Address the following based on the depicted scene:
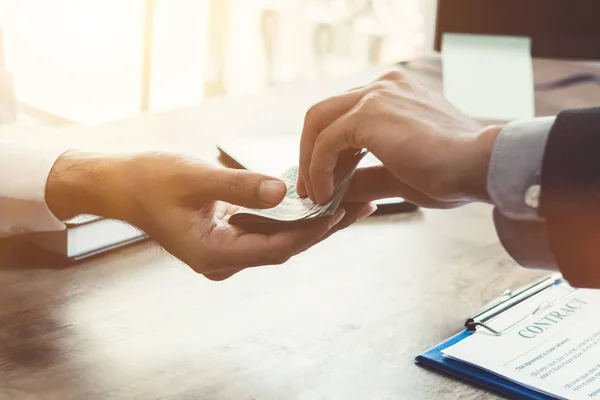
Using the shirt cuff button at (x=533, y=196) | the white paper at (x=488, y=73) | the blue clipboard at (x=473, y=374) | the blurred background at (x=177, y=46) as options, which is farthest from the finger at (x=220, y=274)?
the blurred background at (x=177, y=46)

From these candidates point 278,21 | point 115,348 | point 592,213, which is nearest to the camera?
point 592,213

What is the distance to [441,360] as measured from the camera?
0.80 meters

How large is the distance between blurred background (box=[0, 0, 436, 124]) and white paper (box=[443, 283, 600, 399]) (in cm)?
205

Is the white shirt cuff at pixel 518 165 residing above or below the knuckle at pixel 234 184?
above

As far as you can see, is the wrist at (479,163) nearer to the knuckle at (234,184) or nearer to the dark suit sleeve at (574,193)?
the dark suit sleeve at (574,193)

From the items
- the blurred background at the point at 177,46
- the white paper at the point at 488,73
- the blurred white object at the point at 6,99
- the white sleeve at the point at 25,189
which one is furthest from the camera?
the blurred background at the point at 177,46

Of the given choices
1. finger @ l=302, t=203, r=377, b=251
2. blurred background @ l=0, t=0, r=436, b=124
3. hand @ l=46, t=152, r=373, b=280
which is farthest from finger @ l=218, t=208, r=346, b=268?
blurred background @ l=0, t=0, r=436, b=124

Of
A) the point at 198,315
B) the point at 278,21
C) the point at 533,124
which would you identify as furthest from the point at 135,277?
the point at 278,21

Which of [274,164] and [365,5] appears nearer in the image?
[274,164]

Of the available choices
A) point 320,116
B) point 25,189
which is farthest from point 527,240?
point 25,189

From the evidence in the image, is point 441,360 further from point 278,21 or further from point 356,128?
point 278,21

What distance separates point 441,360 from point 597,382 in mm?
154

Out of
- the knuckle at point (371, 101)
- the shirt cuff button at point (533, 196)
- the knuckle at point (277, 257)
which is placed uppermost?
the knuckle at point (371, 101)

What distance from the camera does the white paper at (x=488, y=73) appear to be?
175cm
